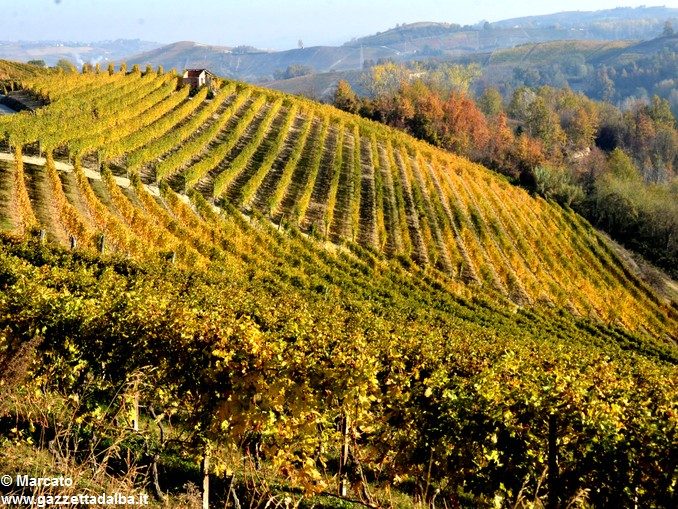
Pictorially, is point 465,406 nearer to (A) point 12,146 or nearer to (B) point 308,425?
(B) point 308,425

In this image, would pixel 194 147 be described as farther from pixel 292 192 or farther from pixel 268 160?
pixel 292 192

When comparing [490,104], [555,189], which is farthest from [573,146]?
[555,189]

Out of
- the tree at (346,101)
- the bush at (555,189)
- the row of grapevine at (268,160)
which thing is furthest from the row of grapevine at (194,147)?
the bush at (555,189)

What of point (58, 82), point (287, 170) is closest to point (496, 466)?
point (287, 170)

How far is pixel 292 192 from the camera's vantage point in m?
48.0

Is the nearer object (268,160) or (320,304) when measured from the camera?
(320,304)

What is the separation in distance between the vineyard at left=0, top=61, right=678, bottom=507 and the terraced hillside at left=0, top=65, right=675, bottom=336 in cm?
29

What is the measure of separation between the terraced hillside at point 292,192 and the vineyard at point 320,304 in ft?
0.96

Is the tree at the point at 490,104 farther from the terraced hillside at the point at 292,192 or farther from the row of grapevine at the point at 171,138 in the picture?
the row of grapevine at the point at 171,138

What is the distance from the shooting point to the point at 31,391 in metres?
10.7

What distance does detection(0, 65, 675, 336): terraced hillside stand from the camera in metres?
32.4

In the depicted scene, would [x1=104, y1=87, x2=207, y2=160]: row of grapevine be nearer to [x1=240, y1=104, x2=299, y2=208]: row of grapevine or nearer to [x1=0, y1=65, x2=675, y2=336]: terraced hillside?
[x1=0, y1=65, x2=675, y2=336]: terraced hillside

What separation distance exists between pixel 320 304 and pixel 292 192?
85.0ft

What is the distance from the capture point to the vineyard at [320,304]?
861cm
